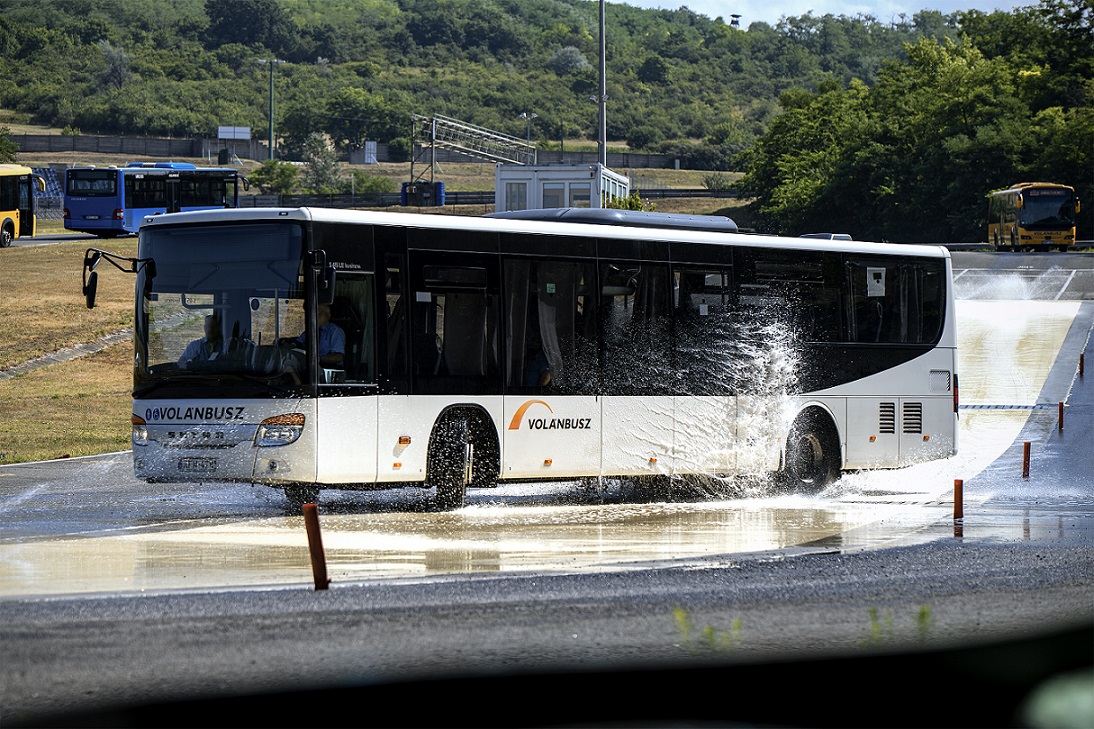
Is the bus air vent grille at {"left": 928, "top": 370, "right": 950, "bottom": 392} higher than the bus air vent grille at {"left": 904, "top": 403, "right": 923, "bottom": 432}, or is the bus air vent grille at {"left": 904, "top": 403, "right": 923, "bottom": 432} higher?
the bus air vent grille at {"left": 928, "top": 370, "right": 950, "bottom": 392}

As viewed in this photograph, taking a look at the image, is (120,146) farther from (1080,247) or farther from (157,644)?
(157,644)

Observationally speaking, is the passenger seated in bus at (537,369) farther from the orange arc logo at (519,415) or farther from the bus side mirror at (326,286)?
the bus side mirror at (326,286)

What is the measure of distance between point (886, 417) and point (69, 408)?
1502 centimetres

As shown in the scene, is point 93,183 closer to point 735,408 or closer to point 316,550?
point 735,408

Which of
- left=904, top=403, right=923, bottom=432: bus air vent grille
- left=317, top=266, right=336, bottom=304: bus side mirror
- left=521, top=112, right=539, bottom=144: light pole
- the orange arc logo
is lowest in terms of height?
left=904, top=403, right=923, bottom=432: bus air vent grille

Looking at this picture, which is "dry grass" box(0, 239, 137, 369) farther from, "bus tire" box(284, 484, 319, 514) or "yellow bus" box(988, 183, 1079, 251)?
"yellow bus" box(988, 183, 1079, 251)

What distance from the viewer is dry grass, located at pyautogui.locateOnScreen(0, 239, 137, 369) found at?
35.3 m

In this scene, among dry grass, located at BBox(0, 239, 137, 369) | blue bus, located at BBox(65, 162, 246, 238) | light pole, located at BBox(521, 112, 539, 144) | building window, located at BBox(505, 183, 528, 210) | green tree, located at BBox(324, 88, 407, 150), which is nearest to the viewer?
dry grass, located at BBox(0, 239, 137, 369)

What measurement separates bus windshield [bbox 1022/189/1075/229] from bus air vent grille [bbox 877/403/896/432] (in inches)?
2144

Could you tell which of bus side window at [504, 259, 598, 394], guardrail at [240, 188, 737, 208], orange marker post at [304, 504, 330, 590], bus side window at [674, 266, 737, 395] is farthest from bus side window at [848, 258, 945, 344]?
guardrail at [240, 188, 737, 208]

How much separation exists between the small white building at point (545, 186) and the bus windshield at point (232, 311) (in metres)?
30.9

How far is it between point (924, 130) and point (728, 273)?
8714 cm

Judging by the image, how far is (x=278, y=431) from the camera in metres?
Result: 14.6

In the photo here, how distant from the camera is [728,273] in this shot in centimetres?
1816
